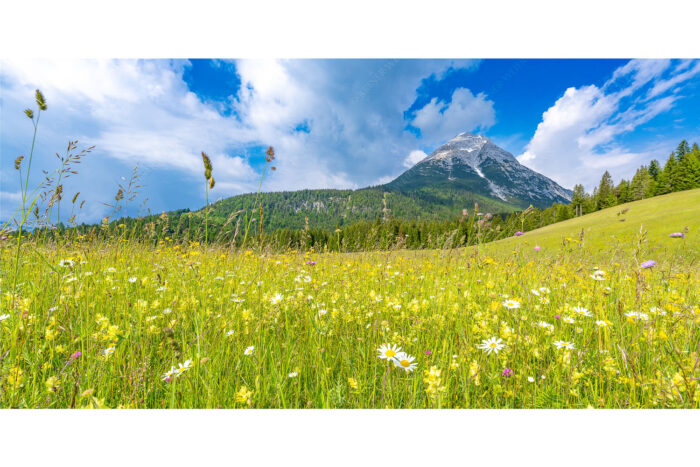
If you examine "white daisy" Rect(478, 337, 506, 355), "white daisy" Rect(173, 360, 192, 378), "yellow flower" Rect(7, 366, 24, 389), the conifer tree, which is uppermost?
the conifer tree

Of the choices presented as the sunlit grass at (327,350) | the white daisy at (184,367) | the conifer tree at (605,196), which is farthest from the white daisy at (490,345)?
the conifer tree at (605,196)

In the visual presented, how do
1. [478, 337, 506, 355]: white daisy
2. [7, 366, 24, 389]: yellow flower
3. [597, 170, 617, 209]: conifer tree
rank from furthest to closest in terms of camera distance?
[597, 170, 617, 209]: conifer tree, [478, 337, 506, 355]: white daisy, [7, 366, 24, 389]: yellow flower

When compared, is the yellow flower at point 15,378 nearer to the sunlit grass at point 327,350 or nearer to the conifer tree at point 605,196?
the sunlit grass at point 327,350

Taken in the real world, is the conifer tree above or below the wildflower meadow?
above

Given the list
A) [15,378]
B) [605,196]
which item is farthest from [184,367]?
[605,196]

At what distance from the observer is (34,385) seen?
4.42 ft

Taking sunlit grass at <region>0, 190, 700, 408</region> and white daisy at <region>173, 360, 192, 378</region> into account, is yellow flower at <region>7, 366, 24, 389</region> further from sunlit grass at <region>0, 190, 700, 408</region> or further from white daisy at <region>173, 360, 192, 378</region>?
white daisy at <region>173, 360, 192, 378</region>

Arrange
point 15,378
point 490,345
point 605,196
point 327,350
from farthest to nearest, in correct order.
Result: point 605,196 < point 327,350 < point 490,345 < point 15,378

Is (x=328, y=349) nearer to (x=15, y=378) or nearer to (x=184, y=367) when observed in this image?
(x=184, y=367)

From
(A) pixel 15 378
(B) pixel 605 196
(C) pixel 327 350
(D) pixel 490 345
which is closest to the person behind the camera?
(A) pixel 15 378

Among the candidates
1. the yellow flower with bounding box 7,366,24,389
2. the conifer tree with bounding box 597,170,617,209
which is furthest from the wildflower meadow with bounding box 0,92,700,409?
the conifer tree with bounding box 597,170,617,209

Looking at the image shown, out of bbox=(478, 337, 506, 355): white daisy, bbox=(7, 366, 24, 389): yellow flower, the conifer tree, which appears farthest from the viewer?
the conifer tree

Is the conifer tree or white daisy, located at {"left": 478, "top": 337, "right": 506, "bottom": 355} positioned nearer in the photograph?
white daisy, located at {"left": 478, "top": 337, "right": 506, "bottom": 355}
